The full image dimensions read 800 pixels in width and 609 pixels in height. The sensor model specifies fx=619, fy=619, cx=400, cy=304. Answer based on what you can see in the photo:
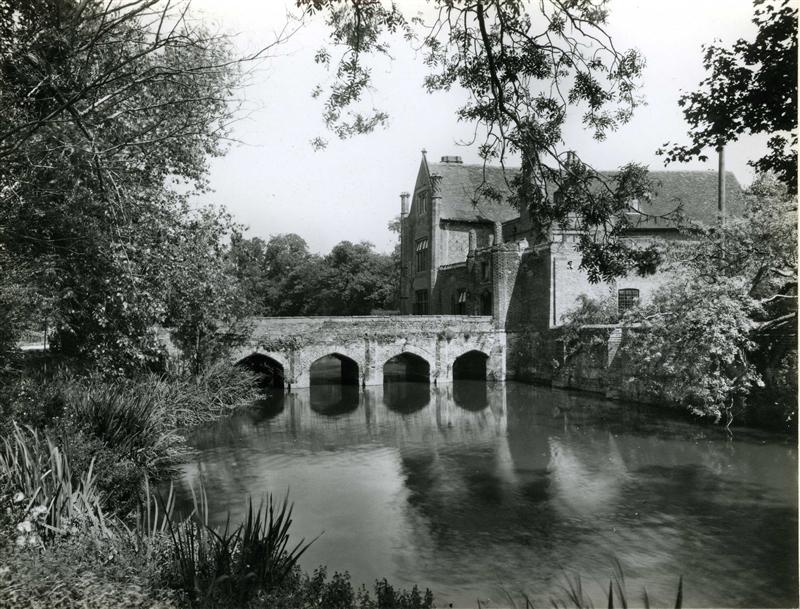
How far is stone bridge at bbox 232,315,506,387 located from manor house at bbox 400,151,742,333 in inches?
65.9

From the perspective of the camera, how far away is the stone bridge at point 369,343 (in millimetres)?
25500

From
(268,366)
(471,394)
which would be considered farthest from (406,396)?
(268,366)

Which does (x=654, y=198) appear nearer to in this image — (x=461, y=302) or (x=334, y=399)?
(x=461, y=302)

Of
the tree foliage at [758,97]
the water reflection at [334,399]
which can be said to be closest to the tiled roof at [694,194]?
the water reflection at [334,399]

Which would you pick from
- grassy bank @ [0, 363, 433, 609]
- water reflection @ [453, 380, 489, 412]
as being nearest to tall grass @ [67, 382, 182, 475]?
grassy bank @ [0, 363, 433, 609]

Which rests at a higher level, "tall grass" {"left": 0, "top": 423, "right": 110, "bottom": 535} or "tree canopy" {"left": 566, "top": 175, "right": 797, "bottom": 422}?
"tree canopy" {"left": 566, "top": 175, "right": 797, "bottom": 422}

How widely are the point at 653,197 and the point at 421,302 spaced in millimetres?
12953

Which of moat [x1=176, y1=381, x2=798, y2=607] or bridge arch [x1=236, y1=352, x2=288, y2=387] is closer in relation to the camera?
moat [x1=176, y1=381, x2=798, y2=607]

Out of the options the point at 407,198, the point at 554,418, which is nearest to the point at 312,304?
the point at 407,198

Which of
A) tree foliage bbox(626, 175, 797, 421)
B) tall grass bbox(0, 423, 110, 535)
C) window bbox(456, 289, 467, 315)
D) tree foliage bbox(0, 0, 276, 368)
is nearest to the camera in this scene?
tall grass bbox(0, 423, 110, 535)

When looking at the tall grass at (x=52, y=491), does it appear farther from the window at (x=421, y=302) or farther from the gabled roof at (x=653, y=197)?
the window at (x=421, y=302)

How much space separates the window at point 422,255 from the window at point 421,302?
1313mm

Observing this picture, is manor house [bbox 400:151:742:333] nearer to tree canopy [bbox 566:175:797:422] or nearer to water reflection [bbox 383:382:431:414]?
water reflection [bbox 383:382:431:414]

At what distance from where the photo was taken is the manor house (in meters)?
26.6
